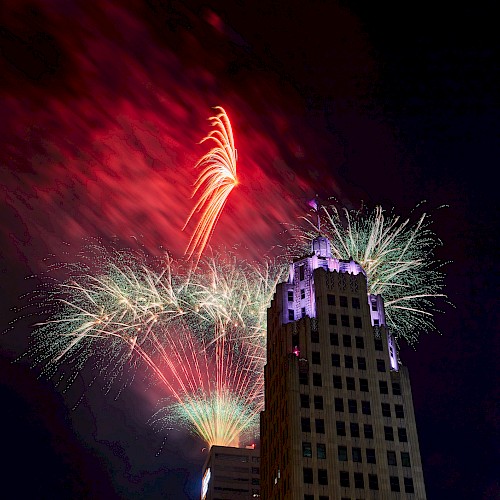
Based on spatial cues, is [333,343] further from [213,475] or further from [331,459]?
[213,475]

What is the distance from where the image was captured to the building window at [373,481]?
9866 cm

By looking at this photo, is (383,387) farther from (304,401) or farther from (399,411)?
(304,401)

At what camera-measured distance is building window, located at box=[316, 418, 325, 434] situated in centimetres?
10233

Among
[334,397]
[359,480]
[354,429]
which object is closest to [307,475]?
[359,480]

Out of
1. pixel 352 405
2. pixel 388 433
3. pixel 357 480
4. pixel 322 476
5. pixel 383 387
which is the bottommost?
pixel 322 476

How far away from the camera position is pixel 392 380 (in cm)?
10912

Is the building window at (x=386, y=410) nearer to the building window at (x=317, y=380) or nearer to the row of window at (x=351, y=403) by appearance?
the row of window at (x=351, y=403)

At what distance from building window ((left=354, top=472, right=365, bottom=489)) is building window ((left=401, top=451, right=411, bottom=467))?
6521 mm

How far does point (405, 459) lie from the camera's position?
10219 centimetres

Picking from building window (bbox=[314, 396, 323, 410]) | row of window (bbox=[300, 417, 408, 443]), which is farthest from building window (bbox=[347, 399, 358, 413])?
building window (bbox=[314, 396, 323, 410])

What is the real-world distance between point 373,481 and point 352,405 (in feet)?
35.9

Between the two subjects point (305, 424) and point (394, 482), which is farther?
point (305, 424)

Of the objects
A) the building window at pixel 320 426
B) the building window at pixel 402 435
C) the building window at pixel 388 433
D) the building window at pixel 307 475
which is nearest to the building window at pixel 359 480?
the building window at pixel 307 475

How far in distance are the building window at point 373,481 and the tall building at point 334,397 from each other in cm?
13
